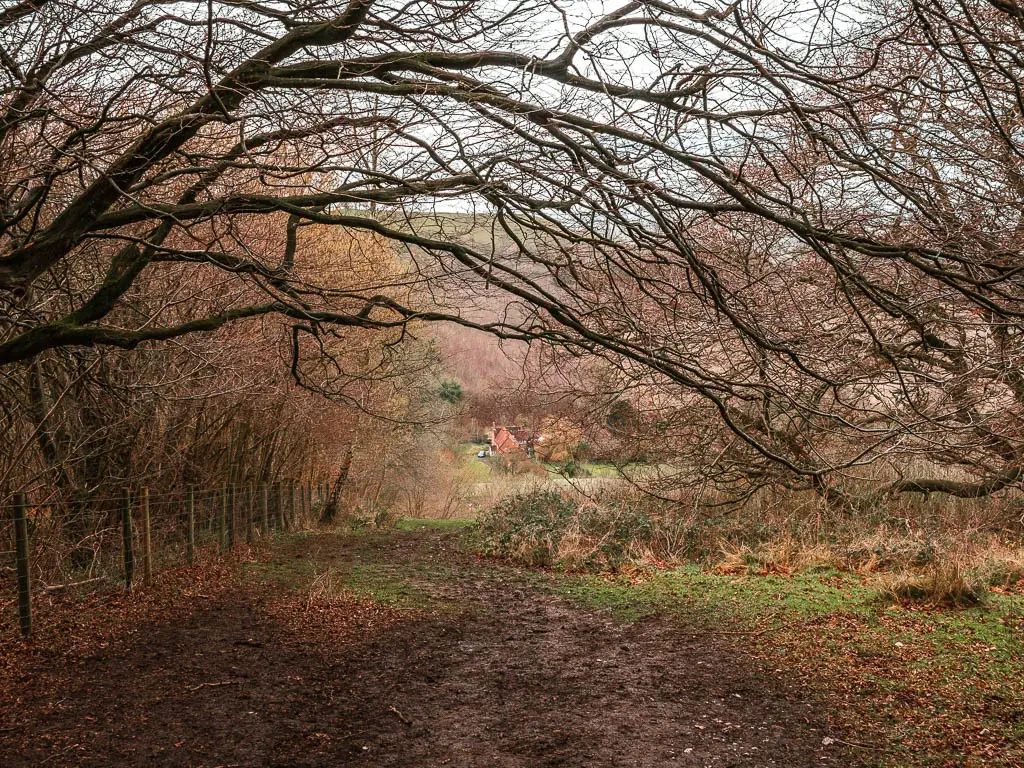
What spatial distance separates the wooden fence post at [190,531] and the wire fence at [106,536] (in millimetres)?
12

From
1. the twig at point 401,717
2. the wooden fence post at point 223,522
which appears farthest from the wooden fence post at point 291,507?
the twig at point 401,717

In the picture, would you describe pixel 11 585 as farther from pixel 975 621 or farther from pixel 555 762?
pixel 975 621

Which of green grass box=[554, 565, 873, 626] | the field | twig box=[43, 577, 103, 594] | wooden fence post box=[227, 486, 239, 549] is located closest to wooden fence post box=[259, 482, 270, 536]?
wooden fence post box=[227, 486, 239, 549]

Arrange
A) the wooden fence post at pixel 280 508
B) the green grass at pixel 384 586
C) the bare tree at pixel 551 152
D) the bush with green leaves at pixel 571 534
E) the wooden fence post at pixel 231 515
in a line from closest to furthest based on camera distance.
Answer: the bare tree at pixel 551 152
the green grass at pixel 384 586
the bush with green leaves at pixel 571 534
the wooden fence post at pixel 231 515
the wooden fence post at pixel 280 508

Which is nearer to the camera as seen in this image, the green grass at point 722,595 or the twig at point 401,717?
the twig at point 401,717

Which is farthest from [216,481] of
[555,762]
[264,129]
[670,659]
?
[555,762]

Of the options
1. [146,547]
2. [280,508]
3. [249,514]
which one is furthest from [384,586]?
[280,508]

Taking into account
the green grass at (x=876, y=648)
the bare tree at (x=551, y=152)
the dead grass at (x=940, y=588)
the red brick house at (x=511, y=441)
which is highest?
the bare tree at (x=551, y=152)

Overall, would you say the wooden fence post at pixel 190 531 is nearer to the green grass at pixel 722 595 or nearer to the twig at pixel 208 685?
the green grass at pixel 722 595

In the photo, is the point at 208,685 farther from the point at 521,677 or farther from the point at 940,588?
the point at 940,588

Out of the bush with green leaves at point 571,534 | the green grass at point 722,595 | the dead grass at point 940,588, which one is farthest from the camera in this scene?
the bush with green leaves at point 571,534

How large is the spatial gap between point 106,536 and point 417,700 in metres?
4.93

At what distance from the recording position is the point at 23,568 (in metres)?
6.33

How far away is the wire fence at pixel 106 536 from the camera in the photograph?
23.0 feet
